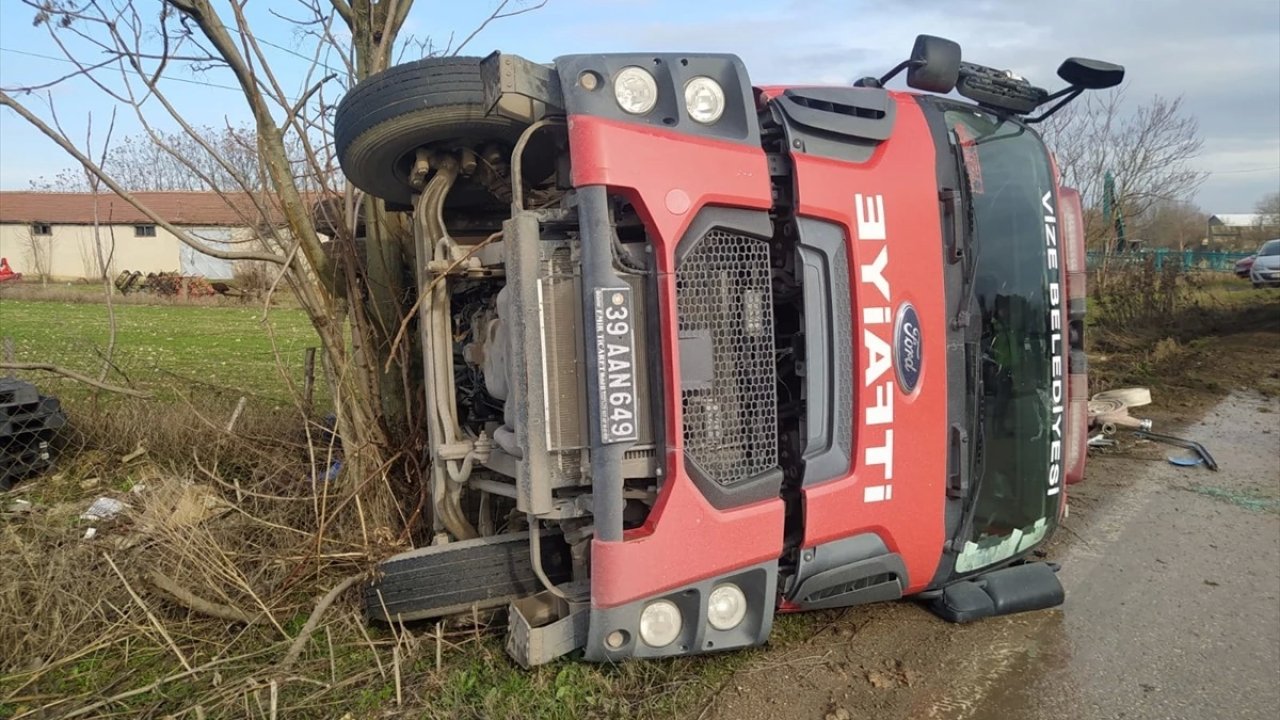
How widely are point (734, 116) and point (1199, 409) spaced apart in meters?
7.28

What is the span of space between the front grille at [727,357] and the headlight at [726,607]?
35 cm

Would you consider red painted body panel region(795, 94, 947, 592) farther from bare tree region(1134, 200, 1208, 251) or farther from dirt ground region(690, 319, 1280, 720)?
bare tree region(1134, 200, 1208, 251)

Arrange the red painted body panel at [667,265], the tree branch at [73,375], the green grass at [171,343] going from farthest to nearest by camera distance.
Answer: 1. the green grass at [171,343]
2. the tree branch at [73,375]
3. the red painted body panel at [667,265]

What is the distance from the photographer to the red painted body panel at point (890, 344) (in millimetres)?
2699

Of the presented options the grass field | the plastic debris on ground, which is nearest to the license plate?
the grass field

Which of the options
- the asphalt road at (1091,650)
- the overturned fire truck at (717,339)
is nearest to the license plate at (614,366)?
the overturned fire truck at (717,339)

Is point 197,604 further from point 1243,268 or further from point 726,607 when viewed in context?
point 1243,268

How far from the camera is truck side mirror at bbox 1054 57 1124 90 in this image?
10.9 feet

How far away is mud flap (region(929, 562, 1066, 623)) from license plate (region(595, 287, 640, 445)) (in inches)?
66.8

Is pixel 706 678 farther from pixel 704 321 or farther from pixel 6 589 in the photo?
pixel 6 589

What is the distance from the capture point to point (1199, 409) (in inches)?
310

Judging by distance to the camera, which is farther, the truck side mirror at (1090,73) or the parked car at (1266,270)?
the parked car at (1266,270)

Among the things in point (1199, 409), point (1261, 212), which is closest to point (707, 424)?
point (1199, 409)

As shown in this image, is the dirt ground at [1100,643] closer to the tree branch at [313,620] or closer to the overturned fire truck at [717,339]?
the overturned fire truck at [717,339]
